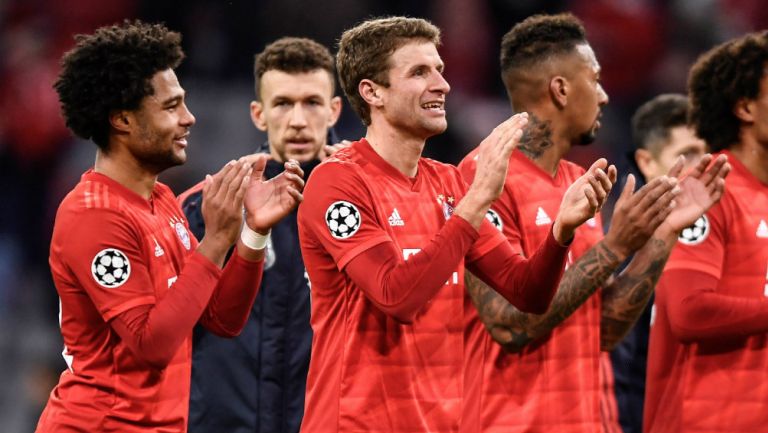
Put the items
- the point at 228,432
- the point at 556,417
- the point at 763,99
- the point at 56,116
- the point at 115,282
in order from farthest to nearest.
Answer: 1. the point at 56,116
2. the point at 228,432
3. the point at 763,99
4. the point at 556,417
5. the point at 115,282

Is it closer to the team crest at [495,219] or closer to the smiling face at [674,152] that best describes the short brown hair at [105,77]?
the team crest at [495,219]

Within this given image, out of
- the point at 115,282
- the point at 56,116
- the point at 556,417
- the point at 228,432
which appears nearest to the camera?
the point at 115,282

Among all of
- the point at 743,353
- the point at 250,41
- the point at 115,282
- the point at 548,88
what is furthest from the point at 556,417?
the point at 250,41

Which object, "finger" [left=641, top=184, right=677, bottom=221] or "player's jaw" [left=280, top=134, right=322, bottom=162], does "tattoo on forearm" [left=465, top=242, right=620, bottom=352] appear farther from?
"player's jaw" [left=280, top=134, right=322, bottom=162]

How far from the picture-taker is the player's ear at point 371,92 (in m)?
4.32

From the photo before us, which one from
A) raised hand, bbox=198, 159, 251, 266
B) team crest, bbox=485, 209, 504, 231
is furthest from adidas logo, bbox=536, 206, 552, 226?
raised hand, bbox=198, 159, 251, 266

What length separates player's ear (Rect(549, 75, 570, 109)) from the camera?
5.10m

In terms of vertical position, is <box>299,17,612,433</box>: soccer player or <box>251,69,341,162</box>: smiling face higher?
<box>251,69,341,162</box>: smiling face

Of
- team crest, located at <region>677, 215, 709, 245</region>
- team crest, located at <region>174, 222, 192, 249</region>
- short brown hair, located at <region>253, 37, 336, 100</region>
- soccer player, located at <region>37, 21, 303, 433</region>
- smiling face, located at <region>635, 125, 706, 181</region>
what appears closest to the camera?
soccer player, located at <region>37, 21, 303, 433</region>

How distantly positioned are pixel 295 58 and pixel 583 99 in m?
1.82

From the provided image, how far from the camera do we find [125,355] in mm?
4129

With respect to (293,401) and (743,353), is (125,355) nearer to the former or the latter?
(293,401)

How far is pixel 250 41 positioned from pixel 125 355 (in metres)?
5.34

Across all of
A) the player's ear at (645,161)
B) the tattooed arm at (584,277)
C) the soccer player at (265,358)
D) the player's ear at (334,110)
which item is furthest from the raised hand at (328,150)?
the player's ear at (645,161)
